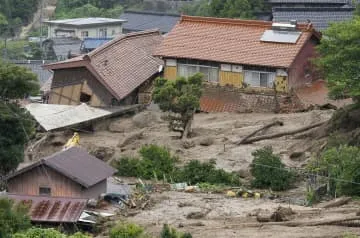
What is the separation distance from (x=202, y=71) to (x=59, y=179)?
47.2ft

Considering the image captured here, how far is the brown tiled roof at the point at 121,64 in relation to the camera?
134 feet

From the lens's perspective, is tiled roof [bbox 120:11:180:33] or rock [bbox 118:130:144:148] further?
tiled roof [bbox 120:11:180:33]

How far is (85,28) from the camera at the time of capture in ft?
202

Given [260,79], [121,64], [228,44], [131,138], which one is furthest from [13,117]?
[228,44]

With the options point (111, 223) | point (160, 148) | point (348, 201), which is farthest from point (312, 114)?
point (111, 223)

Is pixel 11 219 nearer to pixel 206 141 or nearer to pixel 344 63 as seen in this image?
pixel 206 141

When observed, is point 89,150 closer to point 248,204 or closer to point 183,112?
point 183,112

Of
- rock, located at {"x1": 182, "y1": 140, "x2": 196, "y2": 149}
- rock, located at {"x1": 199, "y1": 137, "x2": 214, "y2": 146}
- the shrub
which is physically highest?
rock, located at {"x1": 199, "y1": 137, "x2": 214, "y2": 146}

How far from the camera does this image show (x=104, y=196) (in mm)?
29047

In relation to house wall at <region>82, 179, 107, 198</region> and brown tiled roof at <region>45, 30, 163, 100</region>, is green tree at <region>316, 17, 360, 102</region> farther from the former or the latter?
brown tiled roof at <region>45, 30, 163, 100</region>

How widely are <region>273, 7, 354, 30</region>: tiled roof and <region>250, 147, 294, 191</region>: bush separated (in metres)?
20.7

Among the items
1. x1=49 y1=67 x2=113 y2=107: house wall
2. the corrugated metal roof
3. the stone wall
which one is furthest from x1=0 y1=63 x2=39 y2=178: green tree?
the stone wall

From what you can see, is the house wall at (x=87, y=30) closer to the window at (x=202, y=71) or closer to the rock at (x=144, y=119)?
the window at (x=202, y=71)

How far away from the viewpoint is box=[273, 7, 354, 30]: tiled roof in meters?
50.8
